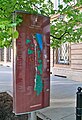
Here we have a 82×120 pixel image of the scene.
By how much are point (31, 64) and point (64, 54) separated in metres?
12.3

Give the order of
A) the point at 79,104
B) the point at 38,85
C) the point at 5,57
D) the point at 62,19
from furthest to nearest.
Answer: the point at 5,57, the point at 62,19, the point at 38,85, the point at 79,104

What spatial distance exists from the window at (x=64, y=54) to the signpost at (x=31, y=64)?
11370 millimetres

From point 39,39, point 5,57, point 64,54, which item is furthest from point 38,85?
point 5,57

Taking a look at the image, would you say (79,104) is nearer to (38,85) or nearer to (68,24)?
(38,85)

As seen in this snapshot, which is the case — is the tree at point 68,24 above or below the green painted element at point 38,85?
above

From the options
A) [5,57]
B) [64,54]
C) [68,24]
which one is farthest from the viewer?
[5,57]

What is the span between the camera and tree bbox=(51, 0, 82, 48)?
7375mm

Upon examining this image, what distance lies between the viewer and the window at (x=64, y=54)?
54.0 ft

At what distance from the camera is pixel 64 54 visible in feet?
55.7

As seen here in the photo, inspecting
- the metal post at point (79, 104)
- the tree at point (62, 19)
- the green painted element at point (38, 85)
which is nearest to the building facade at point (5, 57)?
the tree at point (62, 19)

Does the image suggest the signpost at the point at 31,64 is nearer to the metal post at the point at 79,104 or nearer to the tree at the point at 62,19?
the metal post at the point at 79,104

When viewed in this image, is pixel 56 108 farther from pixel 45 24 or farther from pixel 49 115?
pixel 45 24

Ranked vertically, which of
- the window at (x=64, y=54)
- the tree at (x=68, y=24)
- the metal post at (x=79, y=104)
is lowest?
the metal post at (x=79, y=104)

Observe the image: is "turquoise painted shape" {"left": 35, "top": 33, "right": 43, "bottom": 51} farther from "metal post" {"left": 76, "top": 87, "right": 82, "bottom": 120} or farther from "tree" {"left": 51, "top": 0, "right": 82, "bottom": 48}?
"tree" {"left": 51, "top": 0, "right": 82, "bottom": 48}
